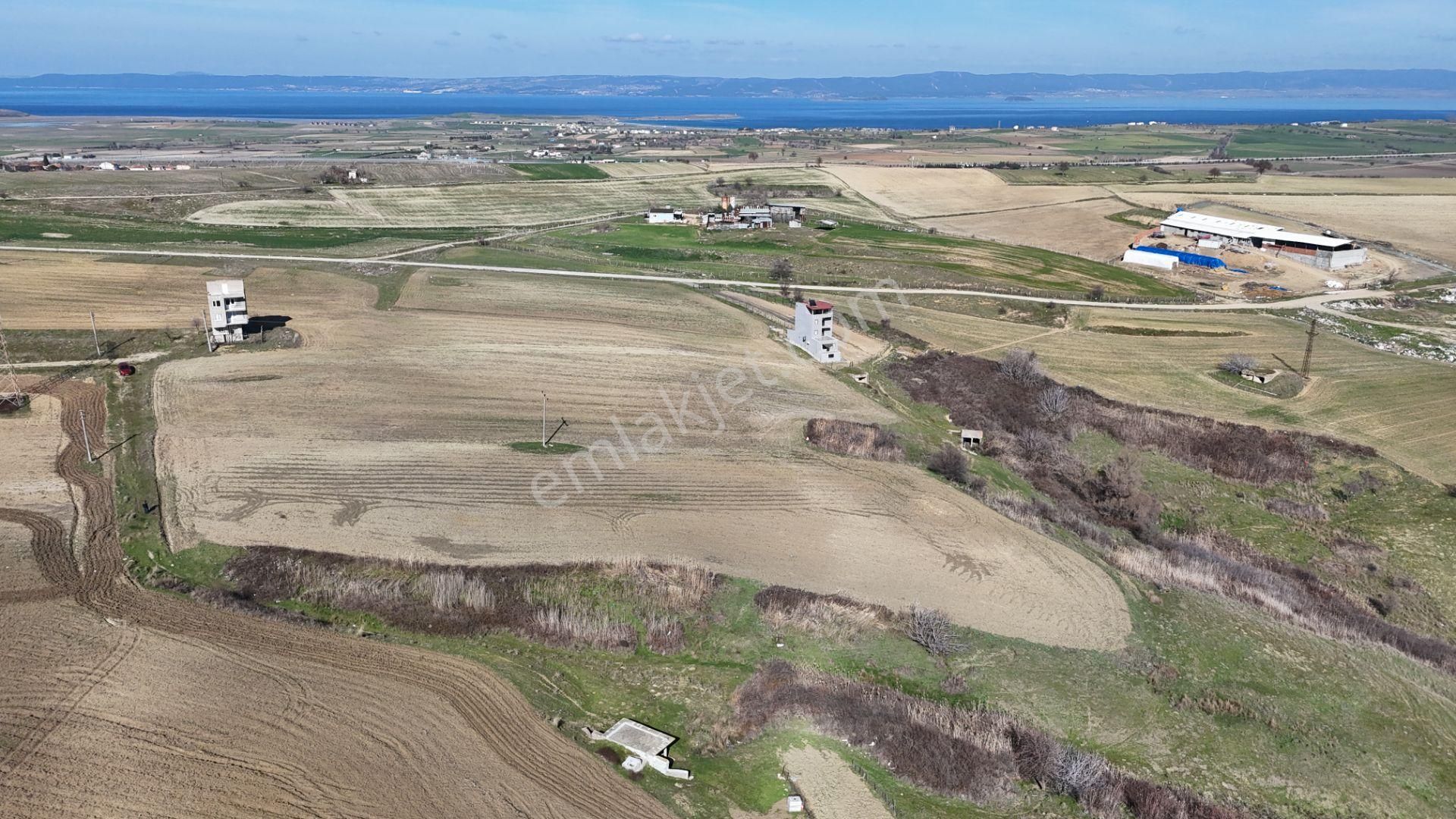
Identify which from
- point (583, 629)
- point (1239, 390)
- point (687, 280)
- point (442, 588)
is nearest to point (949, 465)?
point (583, 629)

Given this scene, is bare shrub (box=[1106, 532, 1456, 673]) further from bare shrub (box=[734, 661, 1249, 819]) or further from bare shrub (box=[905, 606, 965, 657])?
bare shrub (box=[734, 661, 1249, 819])

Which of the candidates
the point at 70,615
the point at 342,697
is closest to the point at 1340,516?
the point at 342,697

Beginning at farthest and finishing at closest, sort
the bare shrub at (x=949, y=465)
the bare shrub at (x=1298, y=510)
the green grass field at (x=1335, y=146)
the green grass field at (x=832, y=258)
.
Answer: the green grass field at (x=1335, y=146) → the green grass field at (x=832, y=258) → the bare shrub at (x=1298, y=510) → the bare shrub at (x=949, y=465)

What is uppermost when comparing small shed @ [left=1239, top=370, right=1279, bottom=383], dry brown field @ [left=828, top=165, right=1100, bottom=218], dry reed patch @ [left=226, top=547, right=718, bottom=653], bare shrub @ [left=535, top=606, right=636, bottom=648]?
dry brown field @ [left=828, top=165, right=1100, bottom=218]

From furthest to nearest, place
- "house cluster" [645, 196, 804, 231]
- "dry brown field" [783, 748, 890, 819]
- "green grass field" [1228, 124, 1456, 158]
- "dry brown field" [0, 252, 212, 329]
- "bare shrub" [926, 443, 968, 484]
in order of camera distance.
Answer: "green grass field" [1228, 124, 1456, 158] < "house cluster" [645, 196, 804, 231] < "dry brown field" [0, 252, 212, 329] < "bare shrub" [926, 443, 968, 484] < "dry brown field" [783, 748, 890, 819]

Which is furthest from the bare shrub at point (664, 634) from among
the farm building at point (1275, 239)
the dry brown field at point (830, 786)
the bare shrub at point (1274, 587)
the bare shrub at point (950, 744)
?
the farm building at point (1275, 239)

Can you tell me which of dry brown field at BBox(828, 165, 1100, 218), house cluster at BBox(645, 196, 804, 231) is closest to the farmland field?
dry brown field at BBox(828, 165, 1100, 218)

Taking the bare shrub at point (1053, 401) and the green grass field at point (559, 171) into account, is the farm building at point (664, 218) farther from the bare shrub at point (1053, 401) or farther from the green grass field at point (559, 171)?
the bare shrub at point (1053, 401)

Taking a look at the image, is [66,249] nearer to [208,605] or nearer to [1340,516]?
[208,605]
